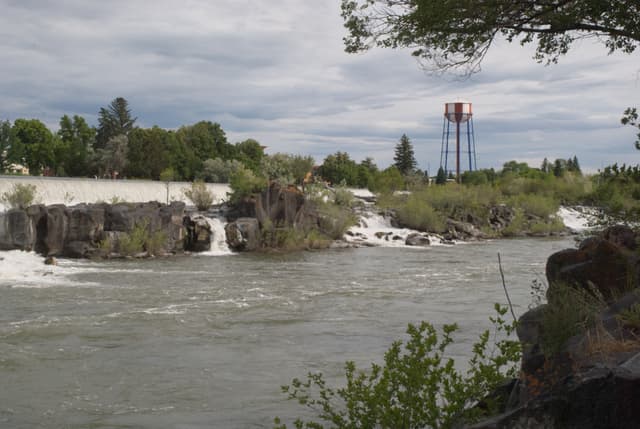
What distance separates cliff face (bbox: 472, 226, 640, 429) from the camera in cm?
337

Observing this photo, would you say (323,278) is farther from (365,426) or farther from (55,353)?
(365,426)

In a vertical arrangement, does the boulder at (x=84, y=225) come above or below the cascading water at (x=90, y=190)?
below

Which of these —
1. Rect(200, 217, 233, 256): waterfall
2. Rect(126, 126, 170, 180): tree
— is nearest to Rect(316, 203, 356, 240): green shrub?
Rect(200, 217, 233, 256): waterfall

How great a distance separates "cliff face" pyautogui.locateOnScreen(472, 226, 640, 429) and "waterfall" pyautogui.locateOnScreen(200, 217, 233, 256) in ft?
80.6

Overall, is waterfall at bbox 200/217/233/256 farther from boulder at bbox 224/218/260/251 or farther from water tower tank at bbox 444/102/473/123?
water tower tank at bbox 444/102/473/123

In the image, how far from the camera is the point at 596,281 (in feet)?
26.0

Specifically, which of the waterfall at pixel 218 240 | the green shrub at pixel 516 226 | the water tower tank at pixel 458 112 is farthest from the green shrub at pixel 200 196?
the water tower tank at pixel 458 112

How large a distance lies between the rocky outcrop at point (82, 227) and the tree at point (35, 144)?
49.0 m

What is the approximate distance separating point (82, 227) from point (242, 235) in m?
7.65

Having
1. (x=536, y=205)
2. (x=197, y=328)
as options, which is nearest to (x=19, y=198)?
(x=197, y=328)

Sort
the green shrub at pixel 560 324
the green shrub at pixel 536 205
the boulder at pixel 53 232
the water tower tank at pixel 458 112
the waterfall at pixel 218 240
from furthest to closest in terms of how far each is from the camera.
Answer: the water tower tank at pixel 458 112 < the green shrub at pixel 536 205 < the waterfall at pixel 218 240 < the boulder at pixel 53 232 < the green shrub at pixel 560 324

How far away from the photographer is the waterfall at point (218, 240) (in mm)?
32166

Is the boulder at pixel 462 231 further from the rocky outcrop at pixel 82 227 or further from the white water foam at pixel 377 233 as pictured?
the rocky outcrop at pixel 82 227

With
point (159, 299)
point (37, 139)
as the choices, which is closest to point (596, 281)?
point (159, 299)
